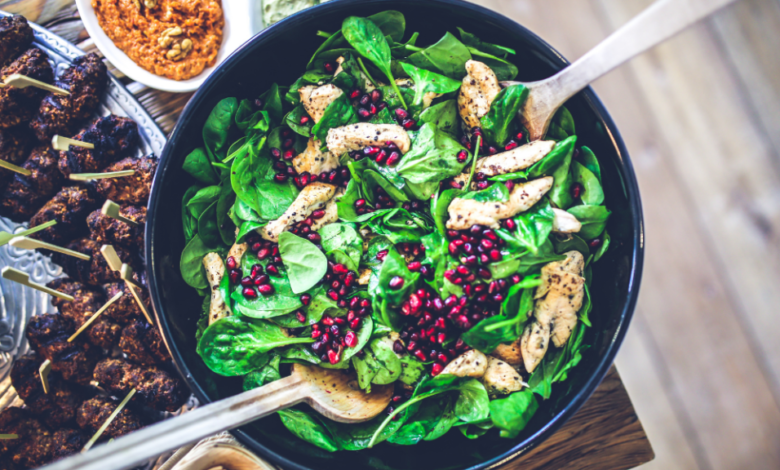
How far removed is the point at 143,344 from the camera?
2135 millimetres

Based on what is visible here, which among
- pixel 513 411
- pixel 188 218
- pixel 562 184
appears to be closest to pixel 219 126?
pixel 188 218

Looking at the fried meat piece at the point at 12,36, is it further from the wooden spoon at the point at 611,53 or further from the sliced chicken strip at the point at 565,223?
the sliced chicken strip at the point at 565,223

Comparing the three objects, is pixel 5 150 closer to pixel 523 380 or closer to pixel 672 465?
pixel 523 380

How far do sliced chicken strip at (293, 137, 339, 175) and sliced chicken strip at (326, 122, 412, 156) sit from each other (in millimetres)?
70

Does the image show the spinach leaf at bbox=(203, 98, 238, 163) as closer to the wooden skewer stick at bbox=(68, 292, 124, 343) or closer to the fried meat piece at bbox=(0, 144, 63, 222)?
the wooden skewer stick at bbox=(68, 292, 124, 343)

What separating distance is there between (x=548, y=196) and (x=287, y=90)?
1.19 m

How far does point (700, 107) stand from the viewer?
3.28 meters

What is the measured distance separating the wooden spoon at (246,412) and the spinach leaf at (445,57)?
4.30ft

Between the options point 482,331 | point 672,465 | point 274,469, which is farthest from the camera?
point 672,465

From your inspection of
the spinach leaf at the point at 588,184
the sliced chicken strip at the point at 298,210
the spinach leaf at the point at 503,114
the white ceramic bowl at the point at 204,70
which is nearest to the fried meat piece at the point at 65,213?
the white ceramic bowl at the point at 204,70

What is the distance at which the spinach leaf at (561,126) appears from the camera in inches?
74.3

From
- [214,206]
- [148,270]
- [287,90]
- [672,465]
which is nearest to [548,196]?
[287,90]

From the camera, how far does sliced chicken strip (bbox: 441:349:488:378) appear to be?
182 cm

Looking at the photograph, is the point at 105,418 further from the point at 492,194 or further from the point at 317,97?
the point at 492,194
